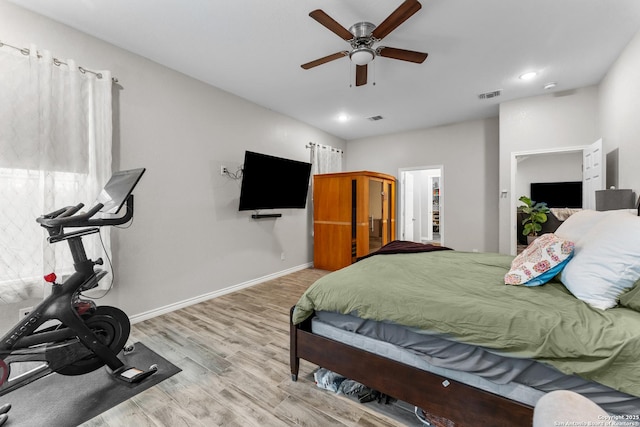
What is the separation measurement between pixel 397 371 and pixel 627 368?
0.91 metres

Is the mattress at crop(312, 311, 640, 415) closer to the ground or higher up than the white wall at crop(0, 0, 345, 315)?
closer to the ground

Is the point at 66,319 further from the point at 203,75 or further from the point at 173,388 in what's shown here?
the point at 203,75

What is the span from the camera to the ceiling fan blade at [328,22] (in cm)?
185

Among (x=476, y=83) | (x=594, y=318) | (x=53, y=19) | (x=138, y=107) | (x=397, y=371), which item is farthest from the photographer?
(x=476, y=83)

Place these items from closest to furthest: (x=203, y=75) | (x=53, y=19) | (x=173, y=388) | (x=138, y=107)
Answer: (x=173, y=388), (x=53, y=19), (x=138, y=107), (x=203, y=75)

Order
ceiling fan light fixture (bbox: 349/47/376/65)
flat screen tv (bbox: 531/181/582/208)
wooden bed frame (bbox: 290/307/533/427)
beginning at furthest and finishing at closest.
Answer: flat screen tv (bbox: 531/181/582/208)
ceiling fan light fixture (bbox: 349/47/376/65)
wooden bed frame (bbox: 290/307/533/427)

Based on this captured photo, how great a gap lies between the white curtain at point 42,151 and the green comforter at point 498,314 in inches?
86.1

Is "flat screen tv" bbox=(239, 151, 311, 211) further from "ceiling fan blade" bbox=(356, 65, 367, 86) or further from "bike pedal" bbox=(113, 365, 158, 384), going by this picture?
"bike pedal" bbox=(113, 365, 158, 384)

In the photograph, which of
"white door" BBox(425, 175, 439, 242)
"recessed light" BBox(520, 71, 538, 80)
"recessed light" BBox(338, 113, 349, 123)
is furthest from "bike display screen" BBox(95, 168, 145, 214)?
"white door" BBox(425, 175, 439, 242)

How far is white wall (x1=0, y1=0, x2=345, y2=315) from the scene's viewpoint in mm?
2570

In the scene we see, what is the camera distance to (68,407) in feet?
5.25

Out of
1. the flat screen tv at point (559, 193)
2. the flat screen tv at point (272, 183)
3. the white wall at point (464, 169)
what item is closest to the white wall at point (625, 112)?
the white wall at point (464, 169)

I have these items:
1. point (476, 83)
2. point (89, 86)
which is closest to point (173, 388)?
point (89, 86)

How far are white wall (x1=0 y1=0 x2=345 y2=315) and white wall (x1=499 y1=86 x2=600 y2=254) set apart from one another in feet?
12.3
